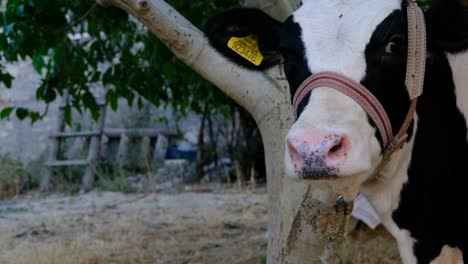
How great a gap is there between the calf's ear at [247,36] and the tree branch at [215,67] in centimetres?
13

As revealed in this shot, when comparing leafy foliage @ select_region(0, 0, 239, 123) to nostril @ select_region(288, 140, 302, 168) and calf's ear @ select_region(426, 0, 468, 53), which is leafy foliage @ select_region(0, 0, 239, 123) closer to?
calf's ear @ select_region(426, 0, 468, 53)

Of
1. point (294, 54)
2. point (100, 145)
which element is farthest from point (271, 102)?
point (100, 145)

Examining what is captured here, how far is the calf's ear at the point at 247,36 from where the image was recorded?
276cm

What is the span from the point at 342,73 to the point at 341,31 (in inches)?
6.7

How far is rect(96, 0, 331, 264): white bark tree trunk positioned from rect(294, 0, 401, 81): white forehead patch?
738 millimetres

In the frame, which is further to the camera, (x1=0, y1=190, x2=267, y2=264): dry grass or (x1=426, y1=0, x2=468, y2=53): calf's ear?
(x1=0, y1=190, x2=267, y2=264): dry grass

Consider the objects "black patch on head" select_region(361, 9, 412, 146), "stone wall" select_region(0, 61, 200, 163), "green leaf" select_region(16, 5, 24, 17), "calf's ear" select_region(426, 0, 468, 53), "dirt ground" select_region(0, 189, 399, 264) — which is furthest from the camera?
"stone wall" select_region(0, 61, 200, 163)

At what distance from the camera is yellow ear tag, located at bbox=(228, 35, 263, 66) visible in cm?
282

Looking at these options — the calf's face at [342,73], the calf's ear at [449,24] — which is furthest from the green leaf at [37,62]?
the calf's ear at [449,24]

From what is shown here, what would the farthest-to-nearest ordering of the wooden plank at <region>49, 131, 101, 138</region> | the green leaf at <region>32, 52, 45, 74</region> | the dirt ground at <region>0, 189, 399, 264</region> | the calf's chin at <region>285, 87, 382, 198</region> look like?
the wooden plank at <region>49, 131, 101, 138</region> < the dirt ground at <region>0, 189, 399, 264</region> < the green leaf at <region>32, 52, 45, 74</region> < the calf's chin at <region>285, 87, 382, 198</region>

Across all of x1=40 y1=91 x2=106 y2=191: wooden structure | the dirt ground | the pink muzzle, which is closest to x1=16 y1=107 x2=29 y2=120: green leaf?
the dirt ground

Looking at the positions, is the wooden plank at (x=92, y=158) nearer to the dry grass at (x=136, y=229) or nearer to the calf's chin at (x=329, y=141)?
the dry grass at (x=136, y=229)

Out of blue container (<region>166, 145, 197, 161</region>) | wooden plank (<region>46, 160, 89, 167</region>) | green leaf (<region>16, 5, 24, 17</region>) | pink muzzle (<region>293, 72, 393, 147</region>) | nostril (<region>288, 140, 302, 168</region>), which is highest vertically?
green leaf (<region>16, 5, 24, 17</region>)

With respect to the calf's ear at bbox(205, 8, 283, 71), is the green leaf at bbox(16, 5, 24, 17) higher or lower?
higher
